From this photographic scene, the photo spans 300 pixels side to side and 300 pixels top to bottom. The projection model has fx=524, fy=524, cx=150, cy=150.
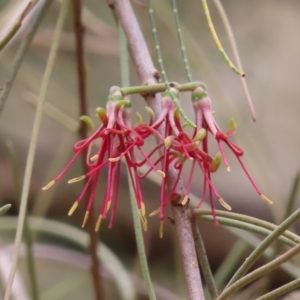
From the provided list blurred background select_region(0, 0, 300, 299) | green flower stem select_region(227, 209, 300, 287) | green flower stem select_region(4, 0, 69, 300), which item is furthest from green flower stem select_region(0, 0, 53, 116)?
blurred background select_region(0, 0, 300, 299)

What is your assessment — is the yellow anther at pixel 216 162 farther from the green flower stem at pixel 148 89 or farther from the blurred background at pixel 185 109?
the blurred background at pixel 185 109

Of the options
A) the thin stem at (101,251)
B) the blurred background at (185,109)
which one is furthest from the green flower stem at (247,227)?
the blurred background at (185,109)

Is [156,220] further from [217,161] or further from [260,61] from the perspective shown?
[217,161]

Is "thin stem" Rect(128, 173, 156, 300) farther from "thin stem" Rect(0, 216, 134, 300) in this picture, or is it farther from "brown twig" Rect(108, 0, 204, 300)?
"thin stem" Rect(0, 216, 134, 300)

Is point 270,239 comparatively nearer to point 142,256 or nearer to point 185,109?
point 142,256

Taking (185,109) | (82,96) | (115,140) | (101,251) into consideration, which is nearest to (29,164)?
(115,140)

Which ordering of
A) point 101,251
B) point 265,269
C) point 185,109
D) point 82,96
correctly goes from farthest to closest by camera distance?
point 185,109 < point 101,251 < point 82,96 < point 265,269

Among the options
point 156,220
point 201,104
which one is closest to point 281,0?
point 156,220

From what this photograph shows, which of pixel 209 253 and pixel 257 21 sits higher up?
pixel 257 21
